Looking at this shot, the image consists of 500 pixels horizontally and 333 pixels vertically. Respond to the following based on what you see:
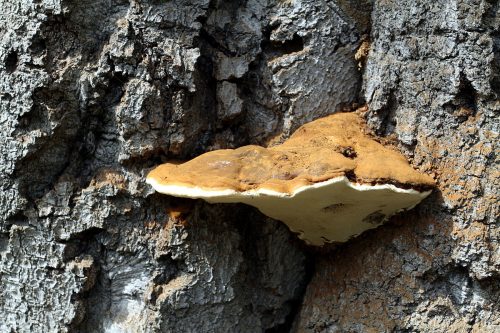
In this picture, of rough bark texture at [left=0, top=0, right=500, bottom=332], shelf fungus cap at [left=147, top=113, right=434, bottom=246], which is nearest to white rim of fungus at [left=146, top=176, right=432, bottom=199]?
shelf fungus cap at [left=147, top=113, right=434, bottom=246]

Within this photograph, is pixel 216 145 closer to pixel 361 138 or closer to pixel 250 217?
pixel 250 217

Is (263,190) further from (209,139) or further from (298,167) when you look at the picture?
(209,139)

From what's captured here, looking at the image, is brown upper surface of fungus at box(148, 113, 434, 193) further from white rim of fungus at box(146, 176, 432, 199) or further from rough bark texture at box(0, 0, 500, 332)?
rough bark texture at box(0, 0, 500, 332)

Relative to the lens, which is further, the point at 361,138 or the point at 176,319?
the point at 176,319

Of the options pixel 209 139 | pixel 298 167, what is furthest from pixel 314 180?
pixel 209 139

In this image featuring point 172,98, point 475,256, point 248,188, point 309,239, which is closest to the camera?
point 248,188

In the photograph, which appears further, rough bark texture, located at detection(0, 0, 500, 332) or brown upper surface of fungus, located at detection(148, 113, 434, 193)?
rough bark texture, located at detection(0, 0, 500, 332)

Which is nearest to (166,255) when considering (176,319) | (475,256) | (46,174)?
(176,319)
